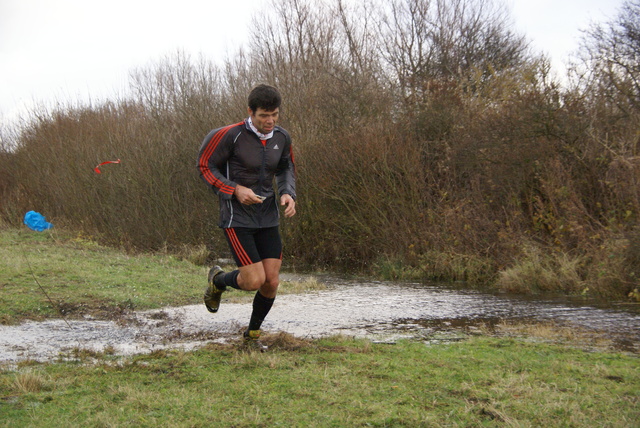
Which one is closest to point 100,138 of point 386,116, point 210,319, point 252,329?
point 386,116

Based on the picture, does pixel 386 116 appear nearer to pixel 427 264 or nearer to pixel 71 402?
pixel 427 264

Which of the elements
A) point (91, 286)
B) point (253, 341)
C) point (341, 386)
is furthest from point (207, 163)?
point (91, 286)

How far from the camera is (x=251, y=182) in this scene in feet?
20.3

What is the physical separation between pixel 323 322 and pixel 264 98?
3231mm

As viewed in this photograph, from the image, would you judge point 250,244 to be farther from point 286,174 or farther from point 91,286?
point 91,286

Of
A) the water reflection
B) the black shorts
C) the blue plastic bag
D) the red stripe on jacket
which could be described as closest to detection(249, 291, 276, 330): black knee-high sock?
the black shorts

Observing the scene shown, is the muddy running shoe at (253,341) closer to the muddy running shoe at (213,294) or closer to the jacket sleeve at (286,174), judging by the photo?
the muddy running shoe at (213,294)

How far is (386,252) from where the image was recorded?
17594 millimetres

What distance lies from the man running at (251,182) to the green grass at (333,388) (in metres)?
0.74

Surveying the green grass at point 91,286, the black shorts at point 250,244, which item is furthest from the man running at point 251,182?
the green grass at point 91,286

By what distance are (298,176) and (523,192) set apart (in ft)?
21.7

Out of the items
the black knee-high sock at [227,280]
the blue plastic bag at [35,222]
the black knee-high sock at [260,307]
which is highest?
the blue plastic bag at [35,222]

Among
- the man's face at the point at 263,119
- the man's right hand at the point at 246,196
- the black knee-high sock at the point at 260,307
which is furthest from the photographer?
the black knee-high sock at the point at 260,307

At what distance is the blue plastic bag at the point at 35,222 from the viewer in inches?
952
